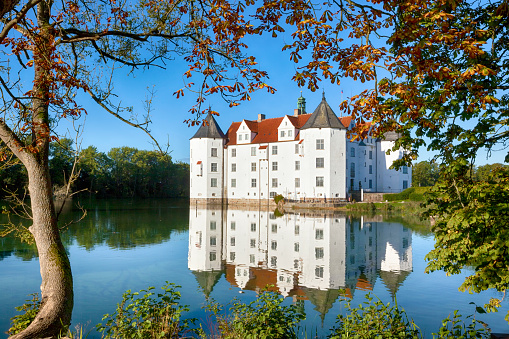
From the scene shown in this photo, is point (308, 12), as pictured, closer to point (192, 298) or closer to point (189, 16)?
point (189, 16)

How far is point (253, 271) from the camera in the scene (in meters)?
11.6

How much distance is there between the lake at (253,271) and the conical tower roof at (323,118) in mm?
20701

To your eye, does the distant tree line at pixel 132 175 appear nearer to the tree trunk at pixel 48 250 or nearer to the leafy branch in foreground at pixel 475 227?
the tree trunk at pixel 48 250

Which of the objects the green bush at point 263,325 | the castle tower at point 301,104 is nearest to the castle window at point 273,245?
the green bush at point 263,325

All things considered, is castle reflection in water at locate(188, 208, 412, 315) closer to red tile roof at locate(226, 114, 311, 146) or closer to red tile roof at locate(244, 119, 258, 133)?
red tile roof at locate(226, 114, 311, 146)

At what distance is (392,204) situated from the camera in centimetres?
3666

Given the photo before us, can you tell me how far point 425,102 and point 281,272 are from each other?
8379 millimetres

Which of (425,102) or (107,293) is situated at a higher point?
(425,102)

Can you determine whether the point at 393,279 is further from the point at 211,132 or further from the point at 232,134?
the point at 232,134

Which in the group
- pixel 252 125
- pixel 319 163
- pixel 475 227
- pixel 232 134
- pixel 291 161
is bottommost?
pixel 475 227

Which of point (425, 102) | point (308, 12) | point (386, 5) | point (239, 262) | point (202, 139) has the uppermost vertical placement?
point (202, 139)

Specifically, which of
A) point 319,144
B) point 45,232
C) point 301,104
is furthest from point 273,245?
point 301,104

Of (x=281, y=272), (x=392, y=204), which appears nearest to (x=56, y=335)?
(x=281, y=272)

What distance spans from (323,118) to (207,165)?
15.2m
